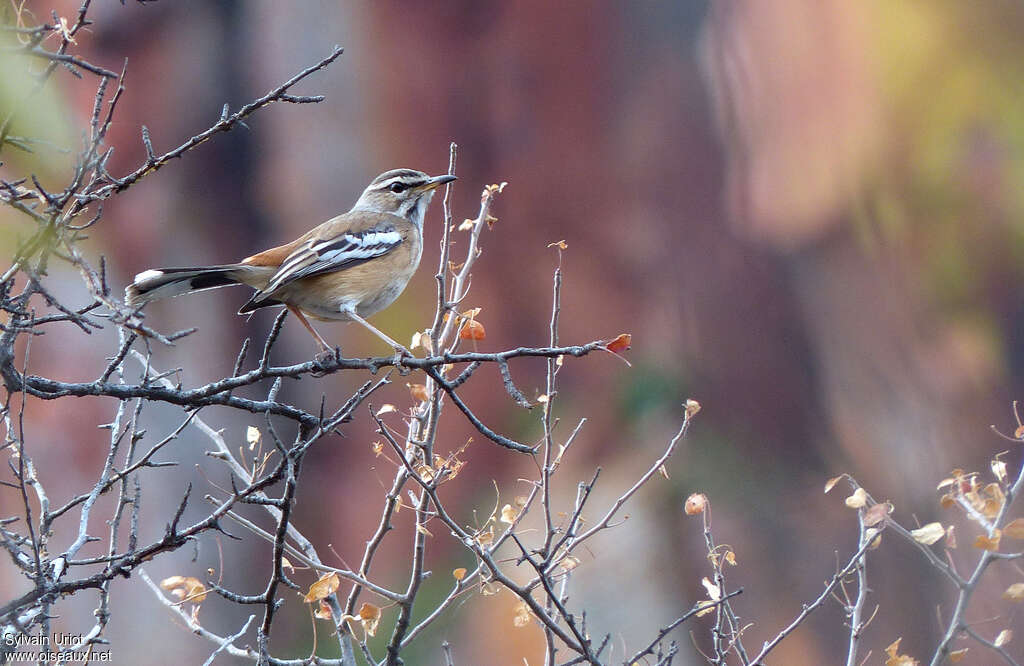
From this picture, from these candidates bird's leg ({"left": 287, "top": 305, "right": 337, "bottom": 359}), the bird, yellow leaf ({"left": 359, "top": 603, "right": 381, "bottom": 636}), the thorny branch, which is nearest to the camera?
the thorny branch

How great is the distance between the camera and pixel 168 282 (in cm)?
392

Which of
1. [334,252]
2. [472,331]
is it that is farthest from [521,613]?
[334,252]

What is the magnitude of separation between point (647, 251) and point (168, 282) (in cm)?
944

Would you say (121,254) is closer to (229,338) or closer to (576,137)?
(229,338)

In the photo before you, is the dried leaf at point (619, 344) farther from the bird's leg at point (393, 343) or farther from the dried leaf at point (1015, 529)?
the dried leaf at point (1015, 529)

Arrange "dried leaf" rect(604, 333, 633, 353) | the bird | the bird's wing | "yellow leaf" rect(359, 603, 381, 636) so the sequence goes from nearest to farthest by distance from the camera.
A: "dried leaf" rect(604, 333, 633, 353), "yellow leaf" rect(359, 603, 381, 636), the bird, the bird's wing

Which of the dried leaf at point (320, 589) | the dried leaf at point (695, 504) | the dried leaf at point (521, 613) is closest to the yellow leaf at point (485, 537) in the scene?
the dried leaf at point (521, 613)

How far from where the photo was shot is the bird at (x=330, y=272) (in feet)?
14.3

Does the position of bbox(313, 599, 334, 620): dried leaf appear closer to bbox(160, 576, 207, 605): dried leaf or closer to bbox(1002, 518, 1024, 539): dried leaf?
bbox(160, 576, 207, 605): dried leaf

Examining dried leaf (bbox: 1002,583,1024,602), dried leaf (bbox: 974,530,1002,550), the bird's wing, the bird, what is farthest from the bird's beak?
dried leaf (bbox: 1002,583,1024,602)

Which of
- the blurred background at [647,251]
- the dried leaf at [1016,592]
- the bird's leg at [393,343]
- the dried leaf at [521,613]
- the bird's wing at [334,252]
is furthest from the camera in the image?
the blurred background at [647,251]

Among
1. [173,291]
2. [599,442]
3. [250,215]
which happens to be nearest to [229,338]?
[250,215]

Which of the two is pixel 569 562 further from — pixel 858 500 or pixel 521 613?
pixel 858 500

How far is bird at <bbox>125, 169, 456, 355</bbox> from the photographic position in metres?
4.36
